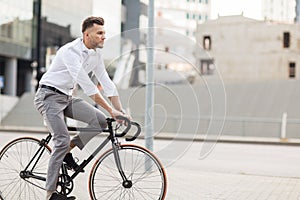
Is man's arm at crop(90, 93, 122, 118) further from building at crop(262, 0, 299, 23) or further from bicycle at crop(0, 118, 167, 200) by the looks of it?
building at crop(262, 0, 299, 23)

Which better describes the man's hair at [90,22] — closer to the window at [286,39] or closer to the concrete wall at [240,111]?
the concrete wall at [240,111]

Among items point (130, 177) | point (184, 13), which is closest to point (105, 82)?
point (130, 177)

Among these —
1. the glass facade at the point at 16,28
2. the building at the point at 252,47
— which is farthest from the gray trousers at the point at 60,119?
the glass facade at the point at 16,28

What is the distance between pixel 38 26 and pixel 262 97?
2669cm

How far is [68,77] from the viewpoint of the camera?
14.0 feet

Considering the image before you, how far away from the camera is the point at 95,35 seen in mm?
4238

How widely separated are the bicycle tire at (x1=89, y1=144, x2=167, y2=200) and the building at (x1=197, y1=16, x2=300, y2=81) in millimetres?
25057

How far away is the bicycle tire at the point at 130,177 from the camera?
4.20 metres

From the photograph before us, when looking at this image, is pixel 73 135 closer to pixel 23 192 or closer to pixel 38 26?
pixel 23 192

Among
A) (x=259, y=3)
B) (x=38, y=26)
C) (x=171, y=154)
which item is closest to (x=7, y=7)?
Answer: (x=38, y=26)

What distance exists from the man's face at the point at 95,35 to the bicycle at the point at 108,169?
0.65 metres

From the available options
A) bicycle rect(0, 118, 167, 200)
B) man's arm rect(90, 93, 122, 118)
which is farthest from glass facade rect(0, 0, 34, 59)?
man's arm rect(90, 93, 122, 118)

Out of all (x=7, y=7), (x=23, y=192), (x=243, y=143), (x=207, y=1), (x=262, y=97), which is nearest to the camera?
(x=23, y=192)

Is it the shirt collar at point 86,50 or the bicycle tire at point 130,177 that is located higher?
the shirt collar at point 86,50
